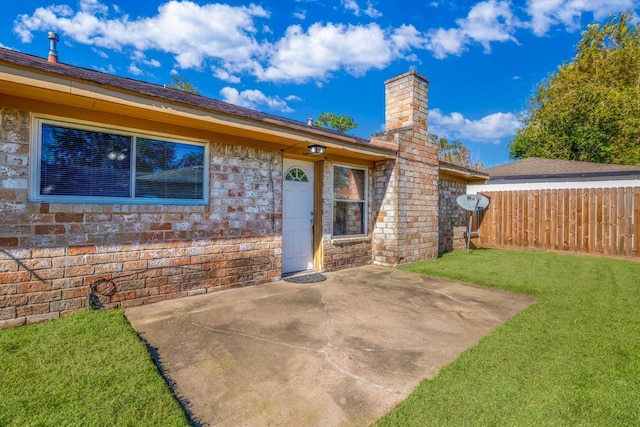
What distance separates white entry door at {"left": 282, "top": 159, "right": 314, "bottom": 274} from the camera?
5973mm

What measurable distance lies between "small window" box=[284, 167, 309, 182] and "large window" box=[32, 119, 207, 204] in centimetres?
178

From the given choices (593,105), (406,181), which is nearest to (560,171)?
(406,181)

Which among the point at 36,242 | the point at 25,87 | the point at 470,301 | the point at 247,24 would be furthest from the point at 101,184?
the point at 247,24

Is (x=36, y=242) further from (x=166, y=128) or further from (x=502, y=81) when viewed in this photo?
(x=502, y=81)

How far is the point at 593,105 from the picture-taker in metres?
15.0

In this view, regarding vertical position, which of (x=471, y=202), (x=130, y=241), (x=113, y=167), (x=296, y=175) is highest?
(x=296, y=175)

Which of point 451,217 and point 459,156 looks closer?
point 451,217

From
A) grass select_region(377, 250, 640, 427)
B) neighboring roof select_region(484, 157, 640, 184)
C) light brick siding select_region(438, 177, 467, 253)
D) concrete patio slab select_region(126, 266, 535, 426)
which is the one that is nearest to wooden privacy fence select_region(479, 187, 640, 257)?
neighboring roof select_region(484, 157, 640, 184)

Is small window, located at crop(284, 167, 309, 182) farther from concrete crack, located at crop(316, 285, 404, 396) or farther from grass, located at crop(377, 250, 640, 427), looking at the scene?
grass, located at crop(377, 250, 640, 427)

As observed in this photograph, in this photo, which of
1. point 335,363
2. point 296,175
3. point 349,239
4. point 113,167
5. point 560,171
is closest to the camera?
point 335,363

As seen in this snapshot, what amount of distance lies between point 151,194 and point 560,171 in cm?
1238

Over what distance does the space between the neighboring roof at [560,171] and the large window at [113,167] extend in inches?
418

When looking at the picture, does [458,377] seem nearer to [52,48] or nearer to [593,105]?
[52,48]

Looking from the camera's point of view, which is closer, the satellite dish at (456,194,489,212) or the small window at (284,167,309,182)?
the small window at (284,167,309,182)
